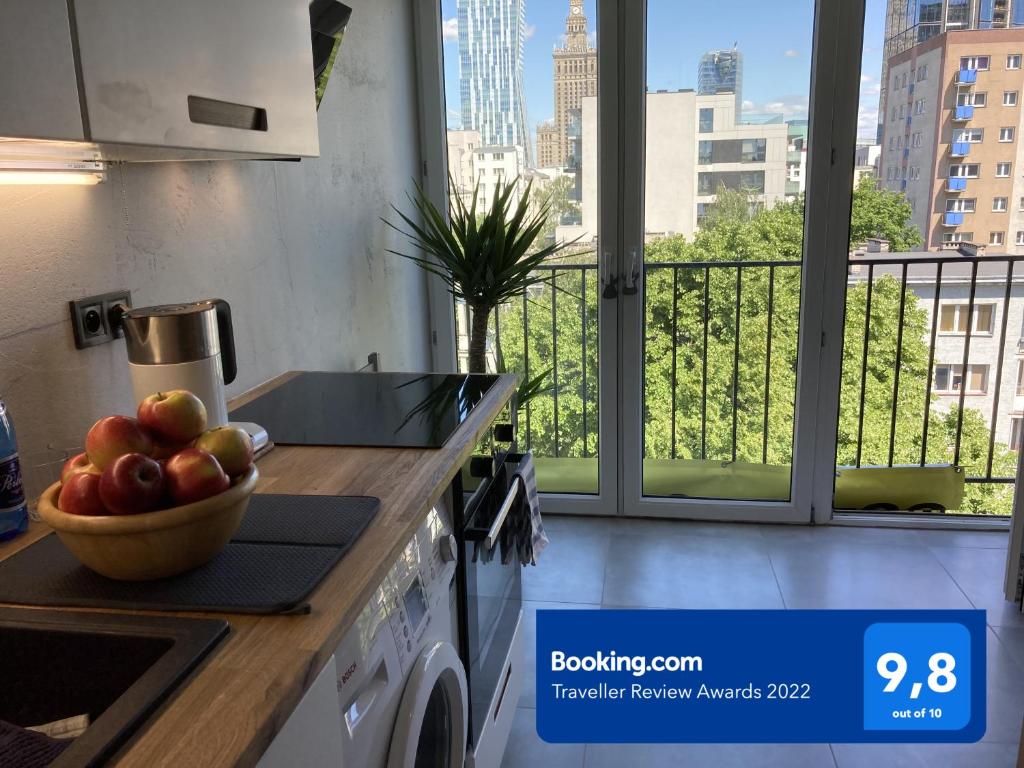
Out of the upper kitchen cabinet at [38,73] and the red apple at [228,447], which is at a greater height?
the upper kitchen cabinet at [38,73]

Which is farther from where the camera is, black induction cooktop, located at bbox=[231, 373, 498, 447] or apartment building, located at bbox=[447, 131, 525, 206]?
apartment building, located at bbox=[447, 131, 525, 206]

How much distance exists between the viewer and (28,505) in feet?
4.02

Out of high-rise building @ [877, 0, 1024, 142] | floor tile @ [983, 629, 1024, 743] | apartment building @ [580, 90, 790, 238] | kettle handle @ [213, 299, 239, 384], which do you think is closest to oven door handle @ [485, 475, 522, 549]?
kettle handle @ [213, 299, 239, 384]

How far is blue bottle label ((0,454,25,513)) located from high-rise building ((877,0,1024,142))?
9.78ft

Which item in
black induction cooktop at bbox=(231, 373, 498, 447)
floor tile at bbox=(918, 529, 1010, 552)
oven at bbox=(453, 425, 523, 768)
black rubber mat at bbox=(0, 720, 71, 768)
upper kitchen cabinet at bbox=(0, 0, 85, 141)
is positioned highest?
upper kitchen cabinet at bbox=(0, 0, 85, 141)

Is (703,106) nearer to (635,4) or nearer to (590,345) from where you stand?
(635,4)

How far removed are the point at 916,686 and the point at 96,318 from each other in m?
2.16

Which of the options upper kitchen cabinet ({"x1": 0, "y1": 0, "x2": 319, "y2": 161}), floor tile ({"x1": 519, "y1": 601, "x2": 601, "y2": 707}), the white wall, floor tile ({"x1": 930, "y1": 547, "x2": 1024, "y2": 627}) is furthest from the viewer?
floor tile ({"x1": 930, "y1": 547, "x2": 1024, "y2": 627})

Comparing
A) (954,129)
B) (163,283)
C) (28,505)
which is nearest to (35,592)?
(28,505)

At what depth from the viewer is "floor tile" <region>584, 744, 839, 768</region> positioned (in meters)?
1.99

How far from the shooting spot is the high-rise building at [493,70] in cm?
307

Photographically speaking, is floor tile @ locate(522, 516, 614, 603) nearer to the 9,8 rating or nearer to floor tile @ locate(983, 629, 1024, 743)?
the 9,8 rating

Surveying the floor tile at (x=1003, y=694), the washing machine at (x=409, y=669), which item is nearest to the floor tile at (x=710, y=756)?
the floor tile at (x=1003, y=694)

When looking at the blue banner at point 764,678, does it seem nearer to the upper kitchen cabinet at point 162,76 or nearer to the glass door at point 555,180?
the glass door at point 555,180
